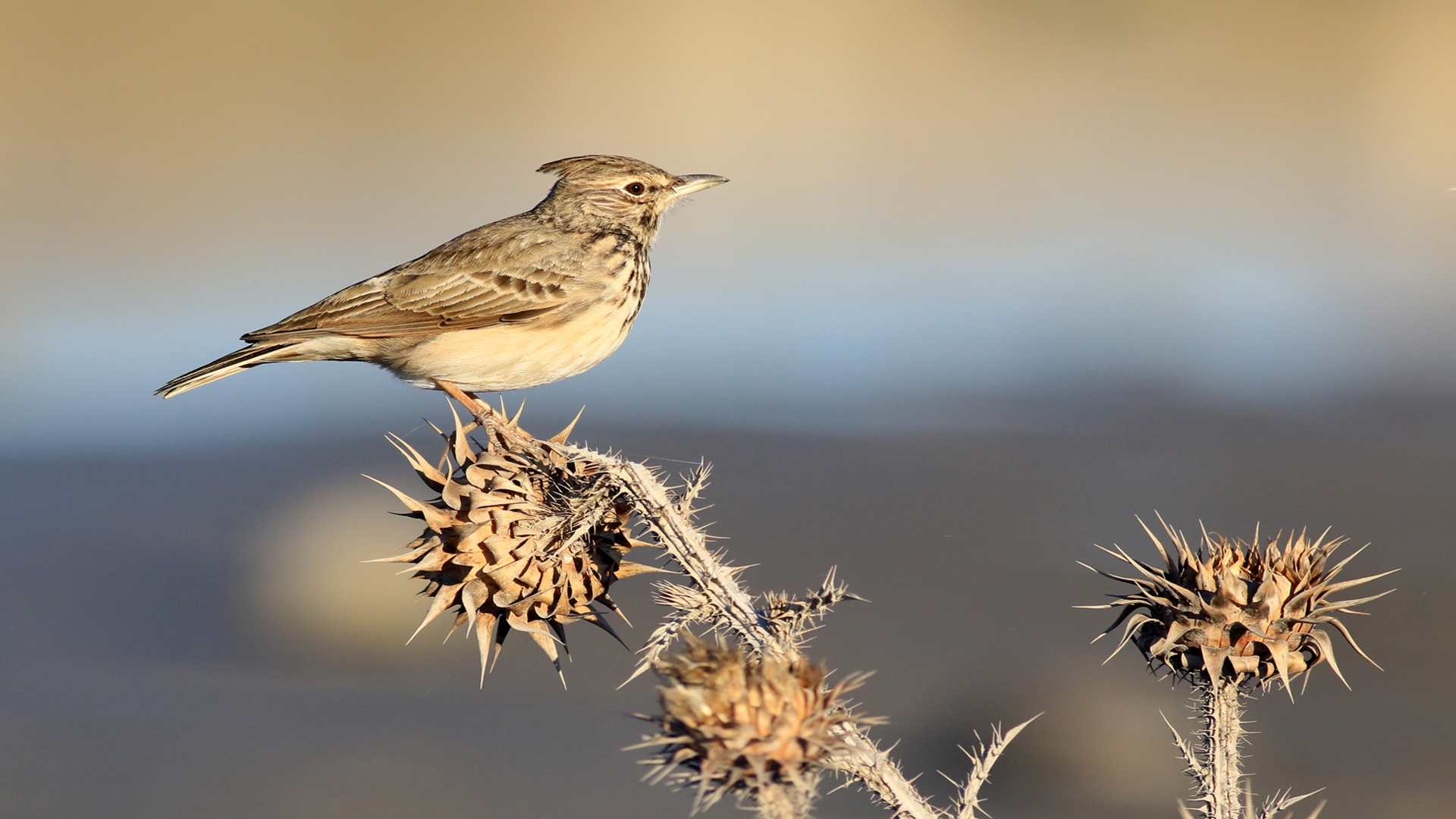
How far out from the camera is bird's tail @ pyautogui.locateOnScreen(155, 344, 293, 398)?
5676 millimetres

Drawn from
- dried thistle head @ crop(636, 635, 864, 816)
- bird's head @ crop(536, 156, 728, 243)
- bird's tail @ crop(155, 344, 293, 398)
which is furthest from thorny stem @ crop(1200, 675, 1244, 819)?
bird's tail @ crop(155, 344, 293, 398)

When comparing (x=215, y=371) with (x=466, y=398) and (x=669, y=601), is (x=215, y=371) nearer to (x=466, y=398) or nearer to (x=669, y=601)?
(x=466, y=398)

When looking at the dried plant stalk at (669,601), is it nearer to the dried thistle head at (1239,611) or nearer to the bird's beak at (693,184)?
the dried thistle head at (1239,611)

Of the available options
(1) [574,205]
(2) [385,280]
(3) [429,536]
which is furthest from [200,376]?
(3) [429,536]

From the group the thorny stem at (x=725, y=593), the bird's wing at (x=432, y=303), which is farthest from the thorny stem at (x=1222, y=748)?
A: the bird's wing at (x=432, y=303)

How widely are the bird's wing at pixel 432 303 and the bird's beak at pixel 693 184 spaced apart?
0.99 m

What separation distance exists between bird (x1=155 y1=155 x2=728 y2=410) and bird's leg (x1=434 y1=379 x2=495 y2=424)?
0.01m

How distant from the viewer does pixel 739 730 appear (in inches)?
94.9

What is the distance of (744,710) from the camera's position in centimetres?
242

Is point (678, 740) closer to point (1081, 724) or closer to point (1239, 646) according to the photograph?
point (1239, 646)

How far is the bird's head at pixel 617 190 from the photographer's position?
6.62 meters

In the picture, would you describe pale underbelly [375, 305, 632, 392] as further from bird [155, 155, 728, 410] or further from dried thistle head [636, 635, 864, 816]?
dried thistle head [636, 635, 864, 816]

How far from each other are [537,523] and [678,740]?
120cm

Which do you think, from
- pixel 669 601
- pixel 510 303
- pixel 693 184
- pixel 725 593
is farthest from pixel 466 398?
pixel 725 593
